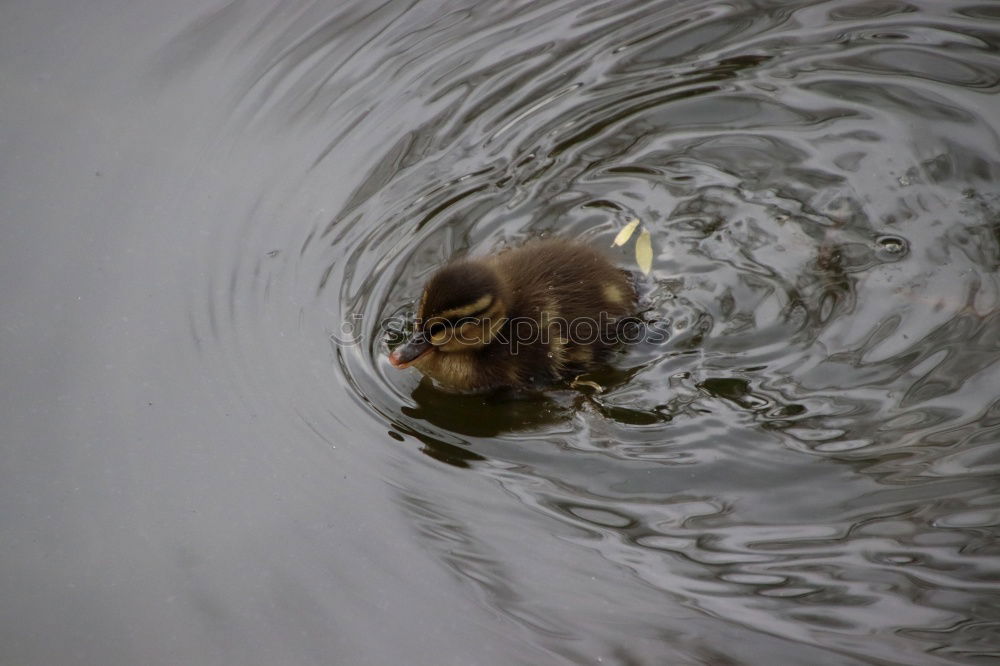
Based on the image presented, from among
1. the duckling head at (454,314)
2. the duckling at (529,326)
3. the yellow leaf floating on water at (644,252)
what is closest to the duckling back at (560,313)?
the duckling at (529,326)

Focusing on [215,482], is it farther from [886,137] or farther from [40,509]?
[886,137]

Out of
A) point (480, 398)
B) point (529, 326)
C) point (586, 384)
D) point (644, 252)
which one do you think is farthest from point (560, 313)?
point (644, 252)

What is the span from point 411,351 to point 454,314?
0.57 ft

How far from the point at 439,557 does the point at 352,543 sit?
9.3 inches

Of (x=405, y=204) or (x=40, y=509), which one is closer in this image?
(x=40, y=509)

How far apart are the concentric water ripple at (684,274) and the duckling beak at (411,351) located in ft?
0.43

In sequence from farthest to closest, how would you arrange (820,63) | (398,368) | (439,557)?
(820,63) → (398,368) → (439,557)

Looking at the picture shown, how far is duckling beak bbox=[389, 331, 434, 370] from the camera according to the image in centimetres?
307

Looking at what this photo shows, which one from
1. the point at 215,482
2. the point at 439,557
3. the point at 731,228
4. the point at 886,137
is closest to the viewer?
the point at 439,557

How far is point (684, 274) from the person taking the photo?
351 centimetres

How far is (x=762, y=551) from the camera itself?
8.60ft

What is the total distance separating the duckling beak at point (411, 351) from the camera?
3070 mm

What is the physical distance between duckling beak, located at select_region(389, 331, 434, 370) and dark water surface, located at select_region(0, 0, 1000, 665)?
13 centimetres

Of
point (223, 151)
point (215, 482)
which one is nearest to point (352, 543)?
point (215, 482)
